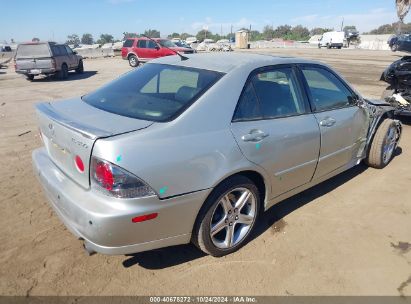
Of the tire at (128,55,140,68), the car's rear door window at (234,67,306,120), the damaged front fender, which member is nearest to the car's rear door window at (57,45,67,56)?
the tire at (128,55,140,68)

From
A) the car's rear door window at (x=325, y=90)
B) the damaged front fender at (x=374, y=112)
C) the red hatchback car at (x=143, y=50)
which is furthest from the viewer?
the red hatchback car at (x=143, y=50)

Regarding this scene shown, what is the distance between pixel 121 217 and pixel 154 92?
4.36 ft

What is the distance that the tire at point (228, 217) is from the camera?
108 inches

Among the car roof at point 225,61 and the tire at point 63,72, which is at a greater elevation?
the car roof at point 225,61

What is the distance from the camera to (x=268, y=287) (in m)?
2.72

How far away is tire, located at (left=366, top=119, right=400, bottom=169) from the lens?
4734 mm

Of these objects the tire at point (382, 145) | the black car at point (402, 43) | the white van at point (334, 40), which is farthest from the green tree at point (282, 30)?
the tire at point (382, 145)

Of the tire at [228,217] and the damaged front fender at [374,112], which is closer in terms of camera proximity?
the tire at [228,217]

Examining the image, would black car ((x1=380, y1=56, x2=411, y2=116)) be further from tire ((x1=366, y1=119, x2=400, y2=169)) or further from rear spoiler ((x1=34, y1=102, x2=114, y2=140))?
rear spoiler ((x1=34, y1=102, x2=114, y2=140))

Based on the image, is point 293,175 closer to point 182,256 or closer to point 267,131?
point 267,131

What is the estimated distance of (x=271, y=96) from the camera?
3.25 metres

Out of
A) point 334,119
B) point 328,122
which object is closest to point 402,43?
point 334,119

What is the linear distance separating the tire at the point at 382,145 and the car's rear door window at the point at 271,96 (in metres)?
1.85

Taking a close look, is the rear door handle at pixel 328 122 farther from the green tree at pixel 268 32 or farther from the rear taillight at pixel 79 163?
the green tree at pixel 268 32
